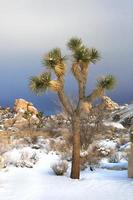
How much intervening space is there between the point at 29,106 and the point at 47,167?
74.8m

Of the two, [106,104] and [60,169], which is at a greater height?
[106,104]

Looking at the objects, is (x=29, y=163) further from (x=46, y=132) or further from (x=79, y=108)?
(x=46, y=132)

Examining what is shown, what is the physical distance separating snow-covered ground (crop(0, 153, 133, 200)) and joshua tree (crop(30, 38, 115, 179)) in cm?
171

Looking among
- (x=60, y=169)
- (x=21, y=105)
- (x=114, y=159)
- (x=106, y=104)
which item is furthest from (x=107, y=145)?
(x=21, y=105)

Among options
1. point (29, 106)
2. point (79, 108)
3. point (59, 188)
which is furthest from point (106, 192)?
point (29, 106)

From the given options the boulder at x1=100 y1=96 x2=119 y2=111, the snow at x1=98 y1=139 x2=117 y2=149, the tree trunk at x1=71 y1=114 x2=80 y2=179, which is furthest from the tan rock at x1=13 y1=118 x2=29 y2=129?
the tree trunk at x1=71 y1=114 x2=80 y2=179

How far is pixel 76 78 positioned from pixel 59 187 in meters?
4.93

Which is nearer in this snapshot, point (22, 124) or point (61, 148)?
point (61, 148)

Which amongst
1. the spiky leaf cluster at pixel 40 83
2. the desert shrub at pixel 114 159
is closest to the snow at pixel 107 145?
the desert shrub at pixel 114 159

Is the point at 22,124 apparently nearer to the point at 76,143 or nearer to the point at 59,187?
the point at 76,143

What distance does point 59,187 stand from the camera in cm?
1586

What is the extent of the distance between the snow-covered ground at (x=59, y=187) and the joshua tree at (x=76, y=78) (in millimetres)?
1711

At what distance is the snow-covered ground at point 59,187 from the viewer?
44.2ft

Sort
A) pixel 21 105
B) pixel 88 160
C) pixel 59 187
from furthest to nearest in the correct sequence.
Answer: pixel 21 105, pixel 88 160, pixel 59 187
